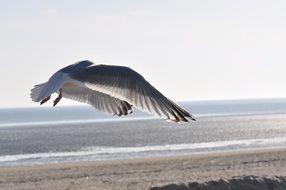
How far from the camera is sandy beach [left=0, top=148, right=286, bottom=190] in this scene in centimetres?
2258

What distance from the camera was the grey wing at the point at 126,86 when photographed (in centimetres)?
594

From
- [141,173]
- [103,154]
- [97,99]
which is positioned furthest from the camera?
[103,154]

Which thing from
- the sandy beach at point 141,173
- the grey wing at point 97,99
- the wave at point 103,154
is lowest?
the sandy beach at point 141,173

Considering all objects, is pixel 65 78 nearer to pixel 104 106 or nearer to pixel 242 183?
pixel 104 106

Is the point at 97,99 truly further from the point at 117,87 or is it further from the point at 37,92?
the point at 117,87

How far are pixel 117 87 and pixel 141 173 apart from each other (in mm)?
19465

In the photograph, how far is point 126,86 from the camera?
253 inches

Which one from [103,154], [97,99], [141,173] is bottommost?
[141,173]

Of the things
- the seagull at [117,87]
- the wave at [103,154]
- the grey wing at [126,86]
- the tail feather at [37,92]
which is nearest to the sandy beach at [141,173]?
the wave at [103,154]

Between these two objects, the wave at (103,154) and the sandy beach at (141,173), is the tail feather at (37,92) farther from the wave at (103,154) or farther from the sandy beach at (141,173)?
the wave at (103,154)

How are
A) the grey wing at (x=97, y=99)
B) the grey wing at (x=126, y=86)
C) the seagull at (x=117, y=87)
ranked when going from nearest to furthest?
the seagull at (x=117, y=87), the grey wing at (x=126, y=86), the grey wing at (x=97, y=99)

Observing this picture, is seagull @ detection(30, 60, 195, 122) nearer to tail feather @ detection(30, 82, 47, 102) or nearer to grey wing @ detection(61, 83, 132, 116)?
tail feather @ detection(30, 82, 47, 102)

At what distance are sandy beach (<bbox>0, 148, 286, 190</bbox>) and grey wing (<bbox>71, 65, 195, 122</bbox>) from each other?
1381 centimetres

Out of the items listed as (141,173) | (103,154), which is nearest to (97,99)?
(141,173)
